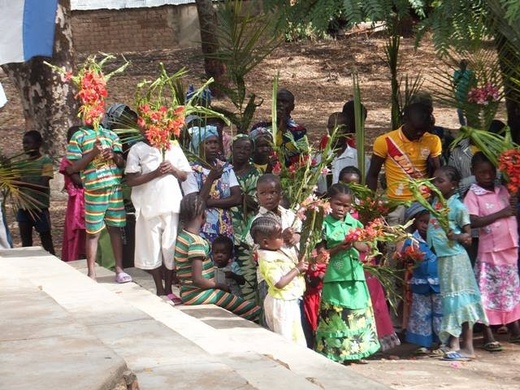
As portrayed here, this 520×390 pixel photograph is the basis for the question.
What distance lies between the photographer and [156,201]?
8109 millimetres

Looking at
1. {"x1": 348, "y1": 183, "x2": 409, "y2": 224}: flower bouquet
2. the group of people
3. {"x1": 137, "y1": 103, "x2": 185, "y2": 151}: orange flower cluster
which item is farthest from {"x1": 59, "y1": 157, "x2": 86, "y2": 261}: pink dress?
{"x1": 348, "y1": 183, "x2": 409, "y2": 224}: flower bouquet

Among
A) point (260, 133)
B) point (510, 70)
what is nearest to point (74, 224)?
point (260, 133)

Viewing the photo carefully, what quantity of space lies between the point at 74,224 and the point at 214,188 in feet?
5.84

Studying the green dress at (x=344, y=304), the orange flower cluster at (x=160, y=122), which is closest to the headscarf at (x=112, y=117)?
the orange flower cluster at (x=160, y=122)

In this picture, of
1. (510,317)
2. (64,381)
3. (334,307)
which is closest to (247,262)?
(334,307)

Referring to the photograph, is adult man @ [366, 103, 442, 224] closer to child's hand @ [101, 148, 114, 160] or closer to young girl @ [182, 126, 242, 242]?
young girl @ [182, 126, 242, 242]

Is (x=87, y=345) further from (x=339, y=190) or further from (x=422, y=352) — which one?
(x=422, y=352)

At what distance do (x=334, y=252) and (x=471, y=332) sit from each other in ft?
3.97

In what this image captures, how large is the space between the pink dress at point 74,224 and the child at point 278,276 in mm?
2765

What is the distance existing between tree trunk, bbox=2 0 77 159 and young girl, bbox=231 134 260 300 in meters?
5.27

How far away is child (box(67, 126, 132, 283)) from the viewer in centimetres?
828

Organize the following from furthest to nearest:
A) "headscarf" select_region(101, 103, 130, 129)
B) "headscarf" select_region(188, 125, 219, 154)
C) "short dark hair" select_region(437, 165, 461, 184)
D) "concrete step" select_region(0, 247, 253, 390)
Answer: "headscarf" select_region(101, 103, 130, 129), "headscarf" select_region(188, 125, 219, 154), "short dark hair" select_region(437, 165, 461, 184), "concrete step" select_region(0, 247, 253, 390)

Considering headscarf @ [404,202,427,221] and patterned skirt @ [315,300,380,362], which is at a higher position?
headscarf @ [404,202,427,221]

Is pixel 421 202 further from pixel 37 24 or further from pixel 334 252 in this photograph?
pixel 37 24
